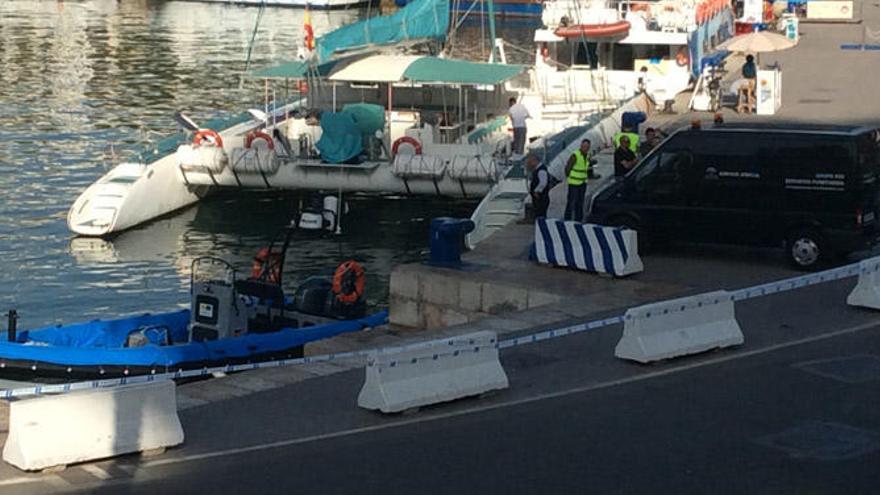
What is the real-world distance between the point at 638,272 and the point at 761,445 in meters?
7.74

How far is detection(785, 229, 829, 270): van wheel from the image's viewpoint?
21.1 meters

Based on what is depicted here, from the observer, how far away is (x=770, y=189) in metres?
21.3

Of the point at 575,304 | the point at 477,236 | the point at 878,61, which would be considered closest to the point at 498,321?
the point at 575,304

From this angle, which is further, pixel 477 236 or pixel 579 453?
pixel 477 236

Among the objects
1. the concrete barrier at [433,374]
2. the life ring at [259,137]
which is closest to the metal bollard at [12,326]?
the concrete barrier at [433,374]

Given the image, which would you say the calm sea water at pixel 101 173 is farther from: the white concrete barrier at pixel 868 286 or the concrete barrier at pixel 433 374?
the concrete barrier at pixel 433 374

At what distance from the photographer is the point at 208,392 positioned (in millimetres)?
15492

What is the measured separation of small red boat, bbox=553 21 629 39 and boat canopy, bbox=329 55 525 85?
540cm

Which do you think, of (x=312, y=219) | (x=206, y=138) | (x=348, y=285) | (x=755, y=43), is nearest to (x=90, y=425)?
(x=348, y=285)

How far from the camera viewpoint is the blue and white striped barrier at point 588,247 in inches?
818

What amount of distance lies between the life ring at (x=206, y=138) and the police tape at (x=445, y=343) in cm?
1870

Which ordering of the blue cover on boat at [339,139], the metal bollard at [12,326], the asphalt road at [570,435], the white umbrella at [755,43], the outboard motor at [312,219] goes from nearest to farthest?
the asphalt road at [570,435] → the metal bollard at [12,326] → the outboard motor at [312,219] → the blue cover on boat at [339,139] → the white umbrella at [755,43]

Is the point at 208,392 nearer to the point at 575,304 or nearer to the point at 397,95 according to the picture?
the point at 575,304

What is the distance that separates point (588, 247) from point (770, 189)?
2.47 metres
